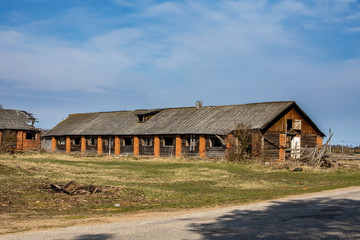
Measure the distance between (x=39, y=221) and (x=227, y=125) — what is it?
1143 inches

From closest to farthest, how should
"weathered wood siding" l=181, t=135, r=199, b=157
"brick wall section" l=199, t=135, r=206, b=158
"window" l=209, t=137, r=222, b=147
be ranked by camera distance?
"window" l=209, t=137, r=222, b=147, "brick wall section" l=199, t=135, r=206, b=158, "weathered wood siding" l=181, t=135, r=199, b=157

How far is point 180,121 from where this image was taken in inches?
1752

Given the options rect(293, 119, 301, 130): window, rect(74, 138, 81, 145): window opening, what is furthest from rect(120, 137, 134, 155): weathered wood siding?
rect(293, 119, 301, 130): window

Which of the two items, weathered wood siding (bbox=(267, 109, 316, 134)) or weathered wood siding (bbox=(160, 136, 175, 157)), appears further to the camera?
weathered wood siding (bbox=(160, 136, 175, 157))

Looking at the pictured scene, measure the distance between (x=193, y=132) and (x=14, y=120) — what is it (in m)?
31.0

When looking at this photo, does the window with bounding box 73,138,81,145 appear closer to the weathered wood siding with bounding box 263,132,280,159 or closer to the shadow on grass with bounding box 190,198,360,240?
the weathered wood siding with bounding box 263,132,280,159

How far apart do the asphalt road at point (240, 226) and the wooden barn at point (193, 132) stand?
Result: 23.8 m

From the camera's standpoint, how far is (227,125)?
3881 cm

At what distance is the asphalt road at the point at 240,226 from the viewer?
8.55m

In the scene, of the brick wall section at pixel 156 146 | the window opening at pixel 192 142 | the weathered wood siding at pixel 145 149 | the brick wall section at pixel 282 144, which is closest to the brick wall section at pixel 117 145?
the weathered wood siding at pixel 145 149

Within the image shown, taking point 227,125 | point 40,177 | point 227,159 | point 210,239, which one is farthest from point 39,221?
point 227,125

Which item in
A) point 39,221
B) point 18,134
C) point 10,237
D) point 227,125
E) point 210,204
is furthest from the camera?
point 18,134

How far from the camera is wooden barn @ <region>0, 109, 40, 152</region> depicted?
184ft

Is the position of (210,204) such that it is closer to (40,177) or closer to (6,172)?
(40,177)
